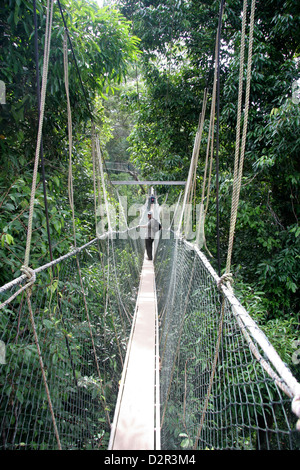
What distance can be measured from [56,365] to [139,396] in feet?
1.57

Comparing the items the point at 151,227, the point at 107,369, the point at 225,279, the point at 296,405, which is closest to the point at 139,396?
the point at 107,369

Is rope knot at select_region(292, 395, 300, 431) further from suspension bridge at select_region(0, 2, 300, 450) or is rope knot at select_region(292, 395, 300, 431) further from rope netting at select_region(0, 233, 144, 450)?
rope netting at select_region(0, 233, 144, 450)

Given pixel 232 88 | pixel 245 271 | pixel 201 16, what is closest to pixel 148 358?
pixel 245 271

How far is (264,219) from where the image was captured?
2.78m

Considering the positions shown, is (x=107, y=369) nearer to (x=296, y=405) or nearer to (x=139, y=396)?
(x=139, y=396)

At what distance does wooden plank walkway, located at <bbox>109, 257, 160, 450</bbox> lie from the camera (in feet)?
3.74

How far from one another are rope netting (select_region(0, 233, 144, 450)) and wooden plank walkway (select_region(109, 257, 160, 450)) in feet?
0.32

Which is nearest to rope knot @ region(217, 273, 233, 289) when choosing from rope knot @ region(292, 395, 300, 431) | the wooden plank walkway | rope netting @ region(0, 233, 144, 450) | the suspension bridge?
the suspension bridge

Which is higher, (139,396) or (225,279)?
(225,279)

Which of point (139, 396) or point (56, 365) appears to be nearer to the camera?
point (56, 365)

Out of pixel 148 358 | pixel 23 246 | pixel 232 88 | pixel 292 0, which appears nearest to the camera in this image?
pixel 23 246

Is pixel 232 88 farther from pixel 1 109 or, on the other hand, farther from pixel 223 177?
pixel 1 109

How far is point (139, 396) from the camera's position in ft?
4.58

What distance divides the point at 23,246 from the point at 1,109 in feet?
2.30
